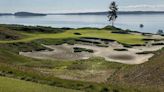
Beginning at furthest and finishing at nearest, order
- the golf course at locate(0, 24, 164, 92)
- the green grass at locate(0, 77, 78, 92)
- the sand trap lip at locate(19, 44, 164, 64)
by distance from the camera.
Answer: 1. the sand trap lip at locate(19, 44, 164, 64)
2. the golf course at locate(0, 24, 164, 92)
3. the green grass at locate(0, 77, 78, 92)

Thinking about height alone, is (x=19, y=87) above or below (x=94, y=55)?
above

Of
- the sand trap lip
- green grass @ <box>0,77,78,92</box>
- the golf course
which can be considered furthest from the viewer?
the sand trap lip

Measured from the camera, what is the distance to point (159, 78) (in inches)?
1391

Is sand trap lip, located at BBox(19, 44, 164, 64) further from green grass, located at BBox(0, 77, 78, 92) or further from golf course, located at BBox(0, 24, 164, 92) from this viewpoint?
green grass, located at BBox(0, 77, 78, 92)

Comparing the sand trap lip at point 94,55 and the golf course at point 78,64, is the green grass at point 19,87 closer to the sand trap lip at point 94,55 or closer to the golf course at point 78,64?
the golf course at point 78,64

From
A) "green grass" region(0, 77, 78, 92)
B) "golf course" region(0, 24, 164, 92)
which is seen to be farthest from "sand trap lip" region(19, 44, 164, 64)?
"green grass" region(0, 77, 78, 92)

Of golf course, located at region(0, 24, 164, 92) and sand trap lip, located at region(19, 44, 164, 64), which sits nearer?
golf course, located at region(0, 24, 164, 92)

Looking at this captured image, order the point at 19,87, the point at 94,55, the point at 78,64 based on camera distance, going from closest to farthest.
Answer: the point at 19,87, the point at 78,64, the point at 94,55

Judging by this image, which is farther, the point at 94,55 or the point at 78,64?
the point at 94,55

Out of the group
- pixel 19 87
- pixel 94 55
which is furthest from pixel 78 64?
pixel 19 87

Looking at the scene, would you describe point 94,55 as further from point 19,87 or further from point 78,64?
point 19,87

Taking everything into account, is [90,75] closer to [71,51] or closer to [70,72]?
[70,72]

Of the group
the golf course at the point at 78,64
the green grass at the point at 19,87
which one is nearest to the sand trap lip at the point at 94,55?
the golf course at the point at 78,64

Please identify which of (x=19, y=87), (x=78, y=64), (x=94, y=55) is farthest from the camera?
(x=94, y=55)
